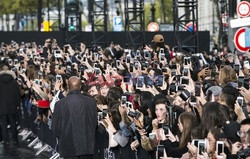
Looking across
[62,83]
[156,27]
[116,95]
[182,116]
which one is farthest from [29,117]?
[156,27]

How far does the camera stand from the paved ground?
21188mm

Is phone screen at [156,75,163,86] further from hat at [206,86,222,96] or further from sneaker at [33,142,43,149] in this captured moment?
sneaker at [33,142,43,149]

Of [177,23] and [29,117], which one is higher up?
[177,23]

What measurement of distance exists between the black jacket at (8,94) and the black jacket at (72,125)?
7874mm

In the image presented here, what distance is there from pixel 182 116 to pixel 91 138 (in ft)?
10.5

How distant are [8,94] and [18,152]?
153 cm

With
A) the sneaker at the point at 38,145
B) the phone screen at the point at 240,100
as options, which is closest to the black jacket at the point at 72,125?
the phone screen at the point at 240,100

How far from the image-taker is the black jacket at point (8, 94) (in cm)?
2303

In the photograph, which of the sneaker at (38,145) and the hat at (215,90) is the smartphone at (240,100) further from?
the sneaker at (38,145)

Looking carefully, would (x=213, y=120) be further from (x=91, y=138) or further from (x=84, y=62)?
(x=84, y=62)

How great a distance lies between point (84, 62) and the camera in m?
26.5

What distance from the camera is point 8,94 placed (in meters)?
23.1

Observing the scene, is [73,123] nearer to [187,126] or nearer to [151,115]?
[151,115]

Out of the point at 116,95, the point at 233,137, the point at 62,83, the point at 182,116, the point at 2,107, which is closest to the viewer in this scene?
the point at 233,137
